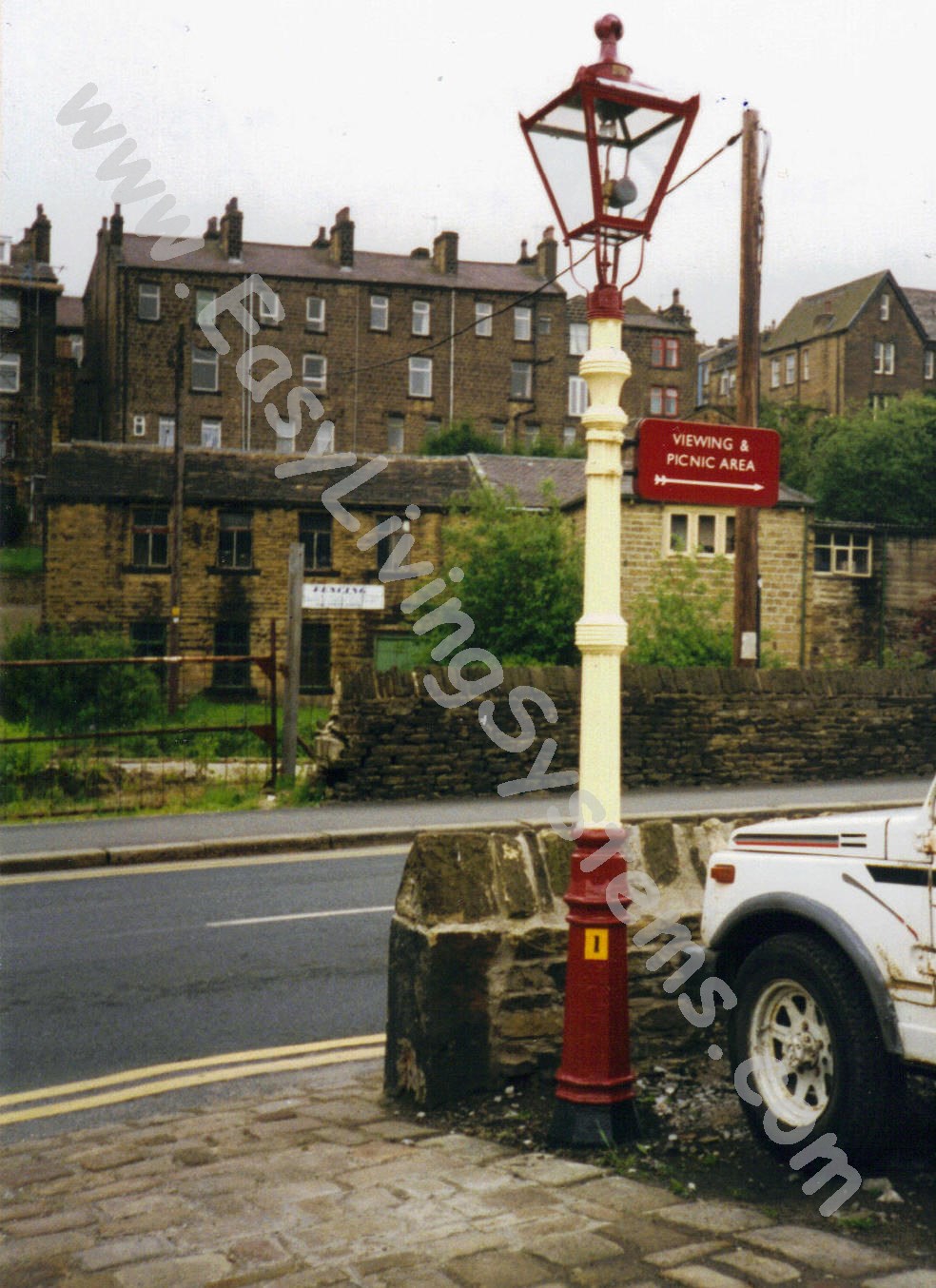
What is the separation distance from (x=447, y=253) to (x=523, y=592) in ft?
106

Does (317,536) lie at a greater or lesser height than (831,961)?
greater

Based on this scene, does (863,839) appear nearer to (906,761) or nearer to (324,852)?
(324,852)

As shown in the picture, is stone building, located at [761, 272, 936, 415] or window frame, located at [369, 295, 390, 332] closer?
window frame, located at [369, 295, 390, 332]

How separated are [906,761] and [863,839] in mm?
18938

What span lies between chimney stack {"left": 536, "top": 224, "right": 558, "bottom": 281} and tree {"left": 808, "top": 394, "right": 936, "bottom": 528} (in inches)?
787

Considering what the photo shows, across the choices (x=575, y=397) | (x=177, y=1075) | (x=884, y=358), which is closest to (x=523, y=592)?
(x=177, y=1075)

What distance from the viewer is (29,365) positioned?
58125mm

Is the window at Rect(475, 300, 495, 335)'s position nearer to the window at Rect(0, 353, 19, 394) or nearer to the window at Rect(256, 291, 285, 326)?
the window at Rect(256, 291, 285, 326)

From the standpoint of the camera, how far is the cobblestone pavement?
3598 mm

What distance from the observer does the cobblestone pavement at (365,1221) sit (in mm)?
3598

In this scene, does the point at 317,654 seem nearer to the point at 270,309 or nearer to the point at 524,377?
the point at 270,309

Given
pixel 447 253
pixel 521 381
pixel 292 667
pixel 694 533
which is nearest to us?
pixel 292 667

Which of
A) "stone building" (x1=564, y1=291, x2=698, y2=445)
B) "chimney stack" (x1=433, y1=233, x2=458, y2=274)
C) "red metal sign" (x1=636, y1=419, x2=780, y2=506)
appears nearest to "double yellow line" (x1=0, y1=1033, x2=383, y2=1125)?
"red metal sign" (x1=636, y1=419, x2=780, y2=506)

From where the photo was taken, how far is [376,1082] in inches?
233
